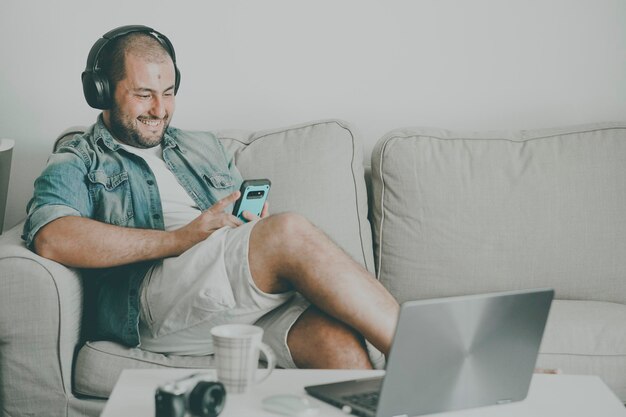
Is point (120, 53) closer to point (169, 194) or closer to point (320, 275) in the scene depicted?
point (169, 194)

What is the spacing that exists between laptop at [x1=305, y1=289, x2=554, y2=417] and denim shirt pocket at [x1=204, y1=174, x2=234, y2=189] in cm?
98

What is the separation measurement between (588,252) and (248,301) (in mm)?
994

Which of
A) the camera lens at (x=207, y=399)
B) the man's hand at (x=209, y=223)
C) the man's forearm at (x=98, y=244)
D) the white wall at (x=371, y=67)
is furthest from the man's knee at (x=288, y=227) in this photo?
the white wall at (x=371, y=67)

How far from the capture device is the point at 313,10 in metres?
2.40

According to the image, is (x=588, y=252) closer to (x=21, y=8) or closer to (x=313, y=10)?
(x=313, y=10)

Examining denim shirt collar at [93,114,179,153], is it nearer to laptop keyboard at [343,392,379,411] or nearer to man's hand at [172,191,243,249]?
man's hand at [172,191,243,249]

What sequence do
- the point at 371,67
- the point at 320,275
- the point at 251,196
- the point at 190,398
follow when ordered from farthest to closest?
the point at 371,67, the point at 251,196, the point at 320,275, the point at 190,398

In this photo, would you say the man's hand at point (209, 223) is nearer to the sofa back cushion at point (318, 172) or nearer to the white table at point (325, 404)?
the sofa back cushion at point (318, 172)

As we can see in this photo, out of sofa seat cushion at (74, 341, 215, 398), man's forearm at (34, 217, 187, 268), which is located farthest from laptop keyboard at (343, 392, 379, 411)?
man's forearm at (34, 217, 187, 268)

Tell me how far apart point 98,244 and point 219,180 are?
0.45 m

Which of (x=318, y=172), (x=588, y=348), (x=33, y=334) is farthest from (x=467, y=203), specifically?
(x=33, y=334)

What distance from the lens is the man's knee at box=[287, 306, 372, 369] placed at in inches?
56.7

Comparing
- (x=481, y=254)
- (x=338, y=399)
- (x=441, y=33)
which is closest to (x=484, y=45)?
(x=441, y=33)

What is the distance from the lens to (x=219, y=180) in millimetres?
1996
